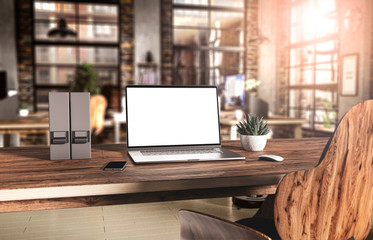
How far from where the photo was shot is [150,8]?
6512mm

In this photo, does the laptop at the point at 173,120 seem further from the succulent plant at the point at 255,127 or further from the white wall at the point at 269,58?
the white wall at the point at 269,58

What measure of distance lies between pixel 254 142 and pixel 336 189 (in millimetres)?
667

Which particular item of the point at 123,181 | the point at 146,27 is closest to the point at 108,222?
the point at 123,181

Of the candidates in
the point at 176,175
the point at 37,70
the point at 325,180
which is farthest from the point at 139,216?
the point at 37,70

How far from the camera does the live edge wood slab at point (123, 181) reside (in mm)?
1048

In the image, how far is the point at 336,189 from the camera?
1005 mm

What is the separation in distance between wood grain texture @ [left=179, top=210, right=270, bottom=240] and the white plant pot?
0.71m

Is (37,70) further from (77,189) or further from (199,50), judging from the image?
(77,189)

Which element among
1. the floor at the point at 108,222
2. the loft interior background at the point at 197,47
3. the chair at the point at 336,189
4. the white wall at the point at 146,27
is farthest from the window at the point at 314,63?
the chair at the point at 336,189

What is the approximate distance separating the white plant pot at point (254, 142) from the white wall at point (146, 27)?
5.11 meters

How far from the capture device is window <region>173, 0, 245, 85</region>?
681 cm

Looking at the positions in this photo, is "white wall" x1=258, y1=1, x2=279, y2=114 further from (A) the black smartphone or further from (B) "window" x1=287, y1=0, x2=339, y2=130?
(A) the black smartphone

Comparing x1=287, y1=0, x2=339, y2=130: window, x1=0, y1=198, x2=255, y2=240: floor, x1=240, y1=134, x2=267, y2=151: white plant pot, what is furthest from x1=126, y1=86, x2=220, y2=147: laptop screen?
x1=287, y1=0, x2=339, y2=130: window

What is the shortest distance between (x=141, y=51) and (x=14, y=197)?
18.8 feet
